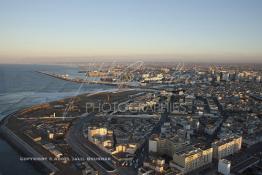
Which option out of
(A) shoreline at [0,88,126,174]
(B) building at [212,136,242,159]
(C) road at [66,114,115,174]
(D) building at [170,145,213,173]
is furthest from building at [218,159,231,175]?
(A) shoreline at [0,88,126,174]

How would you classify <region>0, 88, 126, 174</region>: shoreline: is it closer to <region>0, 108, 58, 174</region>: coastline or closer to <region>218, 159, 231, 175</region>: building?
<region>0, 108, 58, 174</region>: coastline

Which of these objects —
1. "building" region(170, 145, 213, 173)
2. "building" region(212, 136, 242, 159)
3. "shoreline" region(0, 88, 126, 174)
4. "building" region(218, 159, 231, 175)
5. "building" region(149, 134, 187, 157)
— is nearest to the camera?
"building" region(218, 159, 231, 175)

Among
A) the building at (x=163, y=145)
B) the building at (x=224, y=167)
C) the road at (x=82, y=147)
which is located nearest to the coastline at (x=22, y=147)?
the road at (x=82, y=147)

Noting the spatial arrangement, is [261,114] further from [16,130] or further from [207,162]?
[16,130]

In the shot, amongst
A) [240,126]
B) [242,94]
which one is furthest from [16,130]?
[242,94]

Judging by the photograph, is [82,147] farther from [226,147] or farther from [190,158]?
[226,147]

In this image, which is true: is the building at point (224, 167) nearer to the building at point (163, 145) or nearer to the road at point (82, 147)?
the building at point (163, 145)
